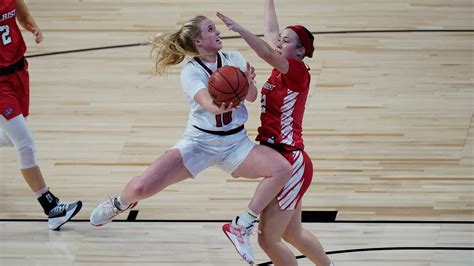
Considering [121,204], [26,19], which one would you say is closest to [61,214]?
[121,204]

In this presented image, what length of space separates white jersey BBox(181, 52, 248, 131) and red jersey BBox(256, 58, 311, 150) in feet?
0.70

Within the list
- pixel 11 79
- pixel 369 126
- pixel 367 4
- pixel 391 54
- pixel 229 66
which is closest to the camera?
pixel 229 66

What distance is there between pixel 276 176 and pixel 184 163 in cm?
67

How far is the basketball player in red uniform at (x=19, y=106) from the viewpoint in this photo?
9617mm

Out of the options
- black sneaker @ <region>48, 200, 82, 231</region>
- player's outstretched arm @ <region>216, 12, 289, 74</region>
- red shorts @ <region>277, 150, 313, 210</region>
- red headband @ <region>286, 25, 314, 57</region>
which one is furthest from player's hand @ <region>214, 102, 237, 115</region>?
black sneaker @ <region>48, 200, 82, 231</region>

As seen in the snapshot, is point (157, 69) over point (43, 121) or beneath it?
over

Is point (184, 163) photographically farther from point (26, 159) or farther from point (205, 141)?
point (26, 159)

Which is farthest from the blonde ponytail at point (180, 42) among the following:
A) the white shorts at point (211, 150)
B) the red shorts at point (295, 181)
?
the red shorts at point (295, 181)

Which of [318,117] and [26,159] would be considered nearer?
[26,159]

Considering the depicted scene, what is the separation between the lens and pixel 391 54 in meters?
13.4

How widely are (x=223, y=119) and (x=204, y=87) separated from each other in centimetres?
31

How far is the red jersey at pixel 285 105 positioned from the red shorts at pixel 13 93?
2.25 metres

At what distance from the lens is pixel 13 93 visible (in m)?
9.71

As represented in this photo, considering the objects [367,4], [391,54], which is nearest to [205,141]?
[391,54]
